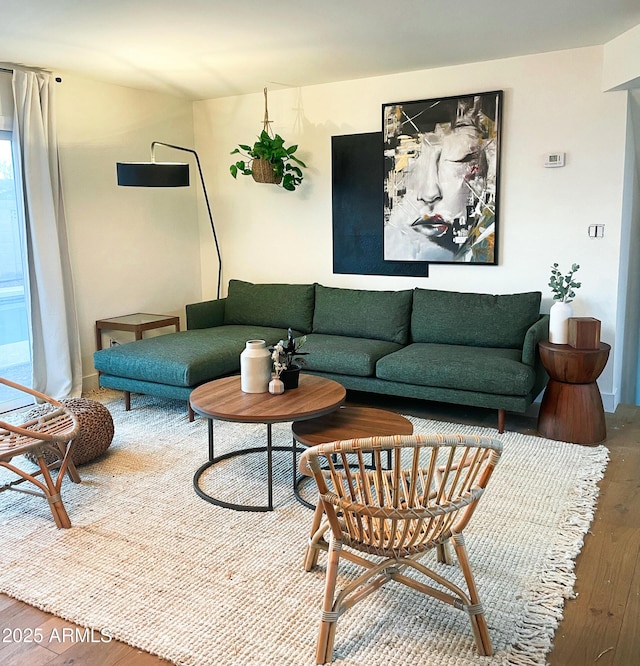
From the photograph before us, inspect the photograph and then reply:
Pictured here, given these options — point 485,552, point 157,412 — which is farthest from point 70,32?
point 485,552

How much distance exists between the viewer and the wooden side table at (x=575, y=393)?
3.68m

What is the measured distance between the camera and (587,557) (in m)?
2.53

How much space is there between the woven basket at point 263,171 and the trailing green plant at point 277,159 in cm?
2

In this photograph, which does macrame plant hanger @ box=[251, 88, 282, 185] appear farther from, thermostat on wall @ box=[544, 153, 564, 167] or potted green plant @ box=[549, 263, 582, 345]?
potted green plant @ box=[549, 263, 582, 345]

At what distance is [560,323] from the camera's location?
12.7 ft

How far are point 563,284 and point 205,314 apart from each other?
274 centimetres

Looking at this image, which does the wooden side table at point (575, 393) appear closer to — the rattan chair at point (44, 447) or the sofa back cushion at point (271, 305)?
the sofa back cushion at point (271, 305)

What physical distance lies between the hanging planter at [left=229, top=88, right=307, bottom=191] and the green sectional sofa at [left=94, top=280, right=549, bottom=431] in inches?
34.4

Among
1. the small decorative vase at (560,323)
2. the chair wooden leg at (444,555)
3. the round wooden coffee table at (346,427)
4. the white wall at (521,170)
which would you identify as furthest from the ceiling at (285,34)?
the chair wooden leg at (444,555)

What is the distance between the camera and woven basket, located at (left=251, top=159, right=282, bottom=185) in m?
5.02

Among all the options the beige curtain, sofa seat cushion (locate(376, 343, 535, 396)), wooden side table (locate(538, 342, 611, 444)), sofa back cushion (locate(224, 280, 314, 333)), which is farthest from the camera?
sofa back cushion (locate(224, 280, 314, 333))

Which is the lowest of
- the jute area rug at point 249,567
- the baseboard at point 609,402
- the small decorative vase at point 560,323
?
the jute area rug at point 249,567

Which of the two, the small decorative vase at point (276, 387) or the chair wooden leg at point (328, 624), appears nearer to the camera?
the chair wooden leg at point (328, 624)

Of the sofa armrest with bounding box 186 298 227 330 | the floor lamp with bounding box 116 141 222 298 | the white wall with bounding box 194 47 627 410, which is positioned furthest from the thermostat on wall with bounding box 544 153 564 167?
the sofa armrest with bounding box 186 298 227 330
